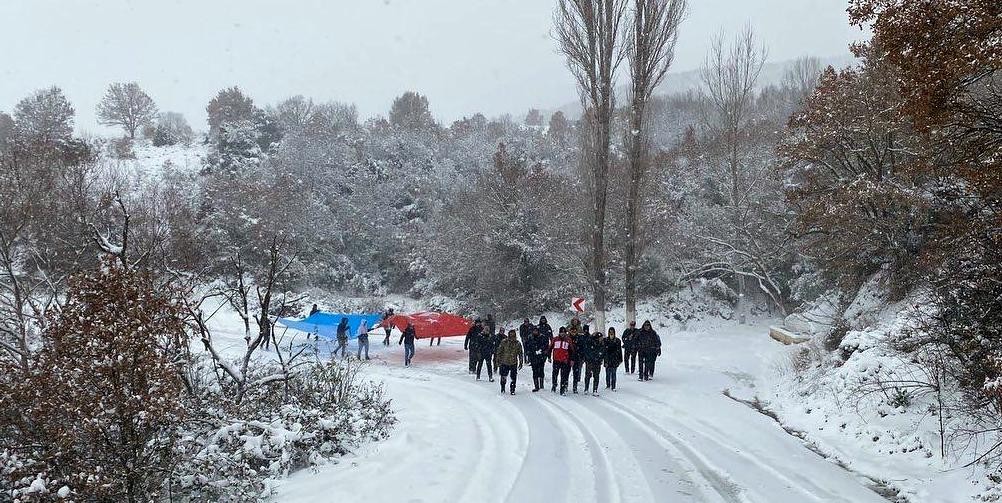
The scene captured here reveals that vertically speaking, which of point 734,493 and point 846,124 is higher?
point 846,124

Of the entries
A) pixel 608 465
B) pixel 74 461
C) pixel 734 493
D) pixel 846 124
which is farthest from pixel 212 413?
pixel 846 124

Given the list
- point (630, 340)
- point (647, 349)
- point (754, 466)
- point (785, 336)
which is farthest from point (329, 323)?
point (785, 336)

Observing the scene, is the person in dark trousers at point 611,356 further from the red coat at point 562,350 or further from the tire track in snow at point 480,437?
the tire track in snow at point 480,437

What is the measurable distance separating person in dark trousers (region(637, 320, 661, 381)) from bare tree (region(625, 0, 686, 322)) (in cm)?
460

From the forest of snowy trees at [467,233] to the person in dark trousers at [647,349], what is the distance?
13.0 ft

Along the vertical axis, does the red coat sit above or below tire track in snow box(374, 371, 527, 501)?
above

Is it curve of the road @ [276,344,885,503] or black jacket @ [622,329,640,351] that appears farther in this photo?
black jacket @ [622,329,640,351]

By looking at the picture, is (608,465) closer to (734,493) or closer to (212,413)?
(734,493)

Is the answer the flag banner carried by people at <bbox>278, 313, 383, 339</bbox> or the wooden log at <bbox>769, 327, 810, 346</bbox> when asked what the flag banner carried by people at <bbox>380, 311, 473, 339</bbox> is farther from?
the wooden log at <bbox>769, 327, 810, 346</bbox>

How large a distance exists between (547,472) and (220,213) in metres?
29.0

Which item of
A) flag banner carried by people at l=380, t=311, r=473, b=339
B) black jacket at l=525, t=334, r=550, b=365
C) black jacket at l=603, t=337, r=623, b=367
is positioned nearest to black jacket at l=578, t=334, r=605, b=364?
black jacket at l=603, t=337, r=623, b=367

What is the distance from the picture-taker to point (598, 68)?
63.7 feet

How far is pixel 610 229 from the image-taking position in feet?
85.9

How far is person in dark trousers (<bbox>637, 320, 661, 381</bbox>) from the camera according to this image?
14.5 m
